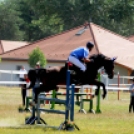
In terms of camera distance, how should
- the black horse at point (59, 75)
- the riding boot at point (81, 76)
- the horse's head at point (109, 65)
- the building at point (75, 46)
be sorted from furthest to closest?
the building at point (75, 46)
the horse's head at point (109, 65)
the riding boot at point (81, 76)
the black horse at point (59, 75)

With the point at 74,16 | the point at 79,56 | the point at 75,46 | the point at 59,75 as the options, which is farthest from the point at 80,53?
the point at 74,16

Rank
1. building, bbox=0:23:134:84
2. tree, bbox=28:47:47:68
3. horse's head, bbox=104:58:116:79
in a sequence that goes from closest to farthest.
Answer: horse's head, bbox=104:58:116:79 < tree, bbox=28:47:47:68 < building, bbox=0:23:134:84

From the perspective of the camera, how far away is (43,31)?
251 ft

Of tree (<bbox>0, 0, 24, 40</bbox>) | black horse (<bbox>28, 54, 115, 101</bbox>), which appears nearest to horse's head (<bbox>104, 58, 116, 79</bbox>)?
black horse (<bbox>28, 54, 115, 101</bbox>)

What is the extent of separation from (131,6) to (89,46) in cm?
5467

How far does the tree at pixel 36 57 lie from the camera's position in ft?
153

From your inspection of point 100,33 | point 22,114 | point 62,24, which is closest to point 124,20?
point 62,24

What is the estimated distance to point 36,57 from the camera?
153 feet

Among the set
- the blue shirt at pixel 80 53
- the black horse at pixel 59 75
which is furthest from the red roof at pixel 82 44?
the blue shirt at pixel 80 53

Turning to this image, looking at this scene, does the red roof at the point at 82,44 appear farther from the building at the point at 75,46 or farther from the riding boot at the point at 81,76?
the riding boot at the point at 81,76

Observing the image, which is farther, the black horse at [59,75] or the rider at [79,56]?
the black horse at [59,75]

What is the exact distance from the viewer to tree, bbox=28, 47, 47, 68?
46.6 metres

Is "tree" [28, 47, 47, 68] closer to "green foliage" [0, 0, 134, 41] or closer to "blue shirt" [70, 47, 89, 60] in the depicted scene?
"green foliage" [0, 0, 134, 41]

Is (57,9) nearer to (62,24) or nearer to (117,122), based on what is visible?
(62,24)
